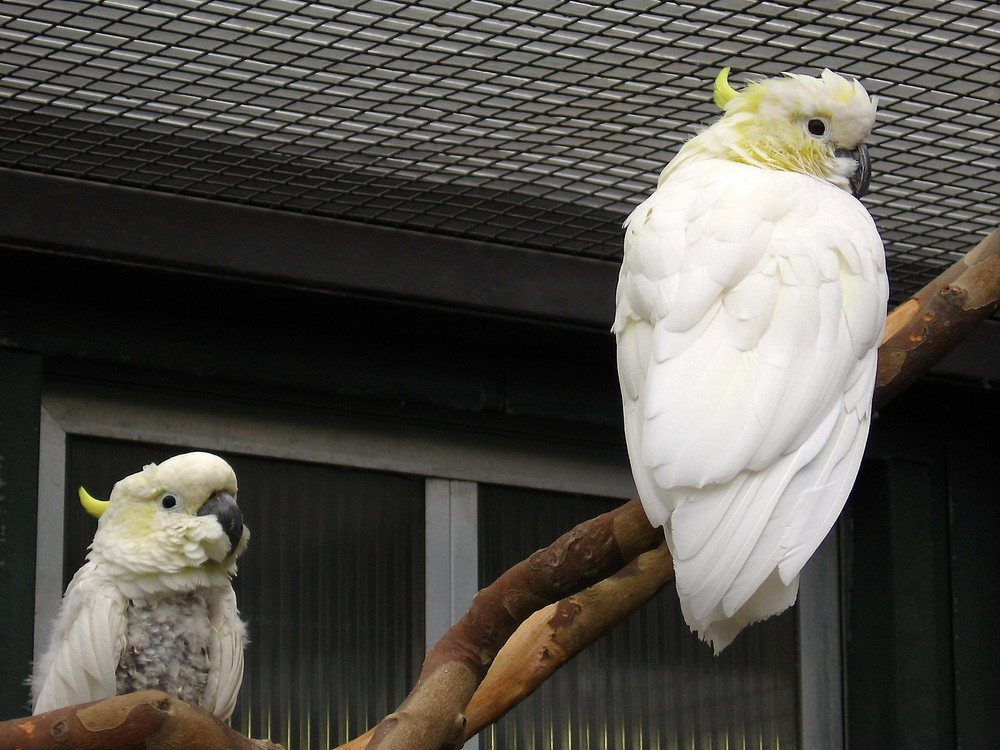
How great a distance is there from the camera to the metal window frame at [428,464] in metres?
3.43

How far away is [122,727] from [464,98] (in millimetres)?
1734

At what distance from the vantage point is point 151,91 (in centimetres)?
322

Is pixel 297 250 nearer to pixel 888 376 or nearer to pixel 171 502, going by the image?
pixel 171 502

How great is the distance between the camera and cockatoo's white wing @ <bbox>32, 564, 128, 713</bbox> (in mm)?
2600

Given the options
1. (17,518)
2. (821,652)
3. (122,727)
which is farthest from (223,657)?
(821,652)

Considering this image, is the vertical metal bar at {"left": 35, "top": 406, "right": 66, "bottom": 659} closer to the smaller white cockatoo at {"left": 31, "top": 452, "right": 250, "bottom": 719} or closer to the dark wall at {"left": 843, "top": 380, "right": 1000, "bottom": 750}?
the smaller white cockatoo at {"left": 31, "top": 452, "right": 250, "bottom": 719}

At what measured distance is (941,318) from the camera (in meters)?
2.20

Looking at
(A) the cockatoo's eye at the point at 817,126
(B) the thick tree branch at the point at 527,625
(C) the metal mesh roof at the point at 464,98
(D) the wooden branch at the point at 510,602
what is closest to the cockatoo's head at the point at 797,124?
(A) the cockatoo's eye at the point at 817,126

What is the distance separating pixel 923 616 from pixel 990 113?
4.73 ft

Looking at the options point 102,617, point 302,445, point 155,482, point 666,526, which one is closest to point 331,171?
point 302,445

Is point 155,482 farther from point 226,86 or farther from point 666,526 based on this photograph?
point 666,526

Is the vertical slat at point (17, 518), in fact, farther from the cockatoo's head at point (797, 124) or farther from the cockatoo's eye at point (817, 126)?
the cockatoo's eye at point (817, 126)

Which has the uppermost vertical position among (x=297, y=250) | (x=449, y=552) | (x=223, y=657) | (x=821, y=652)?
(x=297, y=250)

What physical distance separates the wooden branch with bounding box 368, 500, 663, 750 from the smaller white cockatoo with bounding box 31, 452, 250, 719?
31.1 inches
